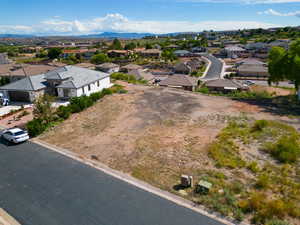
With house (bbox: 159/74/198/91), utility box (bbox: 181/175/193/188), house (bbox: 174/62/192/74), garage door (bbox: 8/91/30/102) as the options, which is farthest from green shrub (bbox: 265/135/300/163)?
house (bbox: 174/62/192/74)

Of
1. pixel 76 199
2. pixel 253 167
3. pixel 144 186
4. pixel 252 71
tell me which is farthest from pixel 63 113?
pixel 252 71

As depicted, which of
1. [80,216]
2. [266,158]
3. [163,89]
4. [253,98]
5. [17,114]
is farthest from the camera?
[163,89]

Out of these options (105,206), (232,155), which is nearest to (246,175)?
(232,155)

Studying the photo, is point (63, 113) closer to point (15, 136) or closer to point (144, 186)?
point (15, 136)

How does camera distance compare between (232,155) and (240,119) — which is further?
(240,119)

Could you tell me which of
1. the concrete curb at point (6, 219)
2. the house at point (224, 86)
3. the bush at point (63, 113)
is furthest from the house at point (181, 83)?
the concrete curb at point (6, 219)

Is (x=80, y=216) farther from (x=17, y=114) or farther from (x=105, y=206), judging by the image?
(x=17, y=114)

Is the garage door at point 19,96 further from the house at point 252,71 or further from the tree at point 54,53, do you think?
the tree at point 54,53
